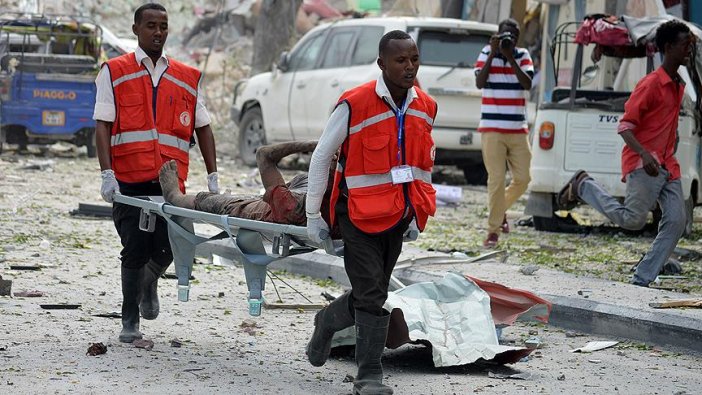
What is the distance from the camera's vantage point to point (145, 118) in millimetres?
6875

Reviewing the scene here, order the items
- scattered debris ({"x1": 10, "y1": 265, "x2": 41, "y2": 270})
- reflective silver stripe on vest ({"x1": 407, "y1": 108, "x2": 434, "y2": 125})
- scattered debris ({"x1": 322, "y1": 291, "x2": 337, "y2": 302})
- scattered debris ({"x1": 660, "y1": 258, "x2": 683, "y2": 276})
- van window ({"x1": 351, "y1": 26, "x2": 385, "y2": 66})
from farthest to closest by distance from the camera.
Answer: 1. van window ({"x1": 351, "y1": 26, "x2": 385, "y2": 66})
2. scattered debris ({"x1": 660, "y1": 258, "x2": 683, "y2": 276})
3. scattered debris ({"x1": 10, "y1": 265, "x2": 41, "y2": 270})
4. scattered debris ({"x1": 322, "y1": 291, "x2": 337, "y2": 302})
5. reflective silver stripe on vest ({"x1": 407, "y1": 108, "x2": 434, "y2": 125})

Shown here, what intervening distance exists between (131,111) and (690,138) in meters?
6.77

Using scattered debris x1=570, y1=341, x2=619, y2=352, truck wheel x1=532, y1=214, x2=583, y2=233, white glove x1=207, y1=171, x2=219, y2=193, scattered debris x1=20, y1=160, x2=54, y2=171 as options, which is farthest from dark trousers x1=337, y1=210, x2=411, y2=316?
scattered debris x1=20, y1=160, x2=54, y2=171

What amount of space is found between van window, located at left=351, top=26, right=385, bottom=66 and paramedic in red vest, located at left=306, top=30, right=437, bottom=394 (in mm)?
11521

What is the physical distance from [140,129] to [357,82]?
34.4 ft

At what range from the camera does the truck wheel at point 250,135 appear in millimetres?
20027

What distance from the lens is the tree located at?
87.4ft

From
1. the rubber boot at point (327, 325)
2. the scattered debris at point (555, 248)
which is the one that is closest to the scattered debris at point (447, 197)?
the scattered debris at point (555, 248)

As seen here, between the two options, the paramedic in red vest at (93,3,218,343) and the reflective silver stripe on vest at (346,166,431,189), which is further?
the paramedic in red vest at (93,3,218,343)

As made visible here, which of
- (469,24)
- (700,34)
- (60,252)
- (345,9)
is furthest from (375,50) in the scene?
(345,9)

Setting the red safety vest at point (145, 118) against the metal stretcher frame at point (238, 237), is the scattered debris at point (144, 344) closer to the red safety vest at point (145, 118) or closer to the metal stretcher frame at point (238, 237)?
the metal stretcher frame at point (238, 237)

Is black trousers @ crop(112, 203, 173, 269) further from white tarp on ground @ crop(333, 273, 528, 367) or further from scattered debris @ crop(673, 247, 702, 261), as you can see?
scattered debris @ crop(673, 247, 702, 261)

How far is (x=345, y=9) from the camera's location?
103 ft

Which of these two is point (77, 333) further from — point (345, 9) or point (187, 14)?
point (187, 14)
